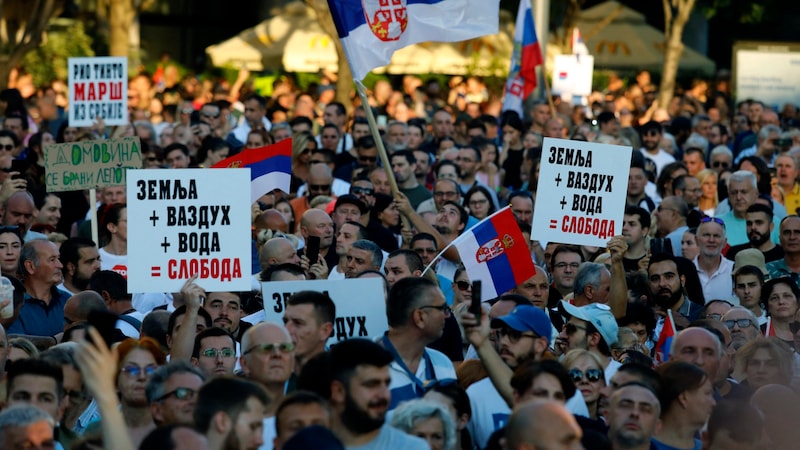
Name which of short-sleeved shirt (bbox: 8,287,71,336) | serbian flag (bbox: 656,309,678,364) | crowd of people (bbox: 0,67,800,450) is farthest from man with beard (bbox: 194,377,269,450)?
short-sleeved shirt (bbox: 8,287,71,336)

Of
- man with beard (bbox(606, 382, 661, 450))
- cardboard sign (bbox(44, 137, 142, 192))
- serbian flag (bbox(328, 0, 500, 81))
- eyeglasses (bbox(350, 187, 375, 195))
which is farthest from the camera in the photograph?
eyeglasses (bbox(350, 187, 375, 195))

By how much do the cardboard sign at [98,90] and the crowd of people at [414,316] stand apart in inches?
11.4

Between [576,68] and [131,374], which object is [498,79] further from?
[131,374]

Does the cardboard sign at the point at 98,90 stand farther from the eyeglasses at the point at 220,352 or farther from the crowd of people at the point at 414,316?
the eyeglasses at the point at 220,352

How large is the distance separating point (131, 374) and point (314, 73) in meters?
27.4

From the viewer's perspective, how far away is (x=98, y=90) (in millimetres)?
17562

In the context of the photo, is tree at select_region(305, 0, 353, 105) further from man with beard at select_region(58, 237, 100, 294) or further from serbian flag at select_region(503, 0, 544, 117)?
man with beard at select_region(58, 237, 100, 294)

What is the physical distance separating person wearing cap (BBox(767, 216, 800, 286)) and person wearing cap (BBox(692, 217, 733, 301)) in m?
0.33

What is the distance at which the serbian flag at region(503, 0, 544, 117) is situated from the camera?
68.1 feet

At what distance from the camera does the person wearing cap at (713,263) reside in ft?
41.5

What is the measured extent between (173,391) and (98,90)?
34.8 ft

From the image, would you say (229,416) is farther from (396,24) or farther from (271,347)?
(396,24)

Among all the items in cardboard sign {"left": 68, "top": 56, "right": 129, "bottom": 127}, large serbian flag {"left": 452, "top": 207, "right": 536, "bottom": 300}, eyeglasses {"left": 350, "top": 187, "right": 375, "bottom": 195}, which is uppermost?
cardboard sign {"left": 68, "top": 56, "right": 129, "bottom": 127}

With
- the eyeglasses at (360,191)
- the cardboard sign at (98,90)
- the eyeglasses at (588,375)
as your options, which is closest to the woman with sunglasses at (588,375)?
the eyeglasses at (588,375)
